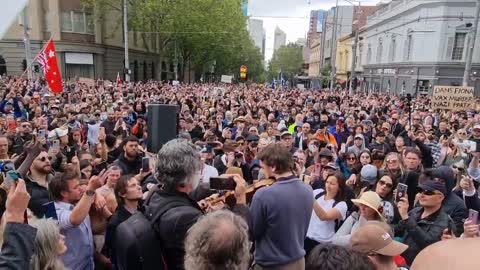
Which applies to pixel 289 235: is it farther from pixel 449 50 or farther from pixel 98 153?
pixel 449 50

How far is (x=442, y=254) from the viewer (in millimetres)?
908

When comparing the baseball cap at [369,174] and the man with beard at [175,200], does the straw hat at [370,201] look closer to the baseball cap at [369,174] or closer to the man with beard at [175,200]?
the baseball cap at [369,174]

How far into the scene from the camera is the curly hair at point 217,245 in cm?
184

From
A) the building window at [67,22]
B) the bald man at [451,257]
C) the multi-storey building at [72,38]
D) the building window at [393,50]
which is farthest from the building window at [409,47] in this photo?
the bald man at [451,257]

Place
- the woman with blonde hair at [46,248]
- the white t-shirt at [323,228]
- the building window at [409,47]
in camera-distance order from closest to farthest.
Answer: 1. the woman with blonde hair at [46,248]
2. the white t-shirt at [323,228]
3. the building window at [409,47]

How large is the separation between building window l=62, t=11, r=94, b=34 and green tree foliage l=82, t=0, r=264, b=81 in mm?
983

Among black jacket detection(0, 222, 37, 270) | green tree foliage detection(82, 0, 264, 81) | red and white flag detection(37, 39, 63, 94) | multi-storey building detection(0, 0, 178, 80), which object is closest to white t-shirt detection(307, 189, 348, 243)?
black jacket detection(0, 222, 37, 270)

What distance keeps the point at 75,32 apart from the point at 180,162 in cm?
3428

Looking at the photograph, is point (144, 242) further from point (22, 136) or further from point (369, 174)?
point (22, 136)

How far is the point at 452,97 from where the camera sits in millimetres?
13344

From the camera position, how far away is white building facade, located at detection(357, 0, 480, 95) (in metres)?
33.3

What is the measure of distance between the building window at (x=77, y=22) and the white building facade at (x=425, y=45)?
28921 millimetres

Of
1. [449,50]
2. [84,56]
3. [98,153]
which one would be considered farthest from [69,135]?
[449,50]

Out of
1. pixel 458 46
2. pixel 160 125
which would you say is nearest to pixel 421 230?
pixel 160 125
